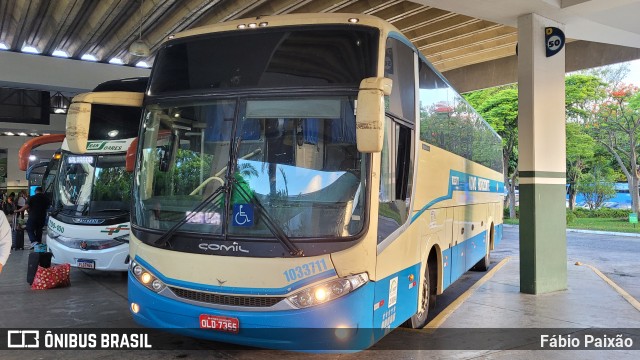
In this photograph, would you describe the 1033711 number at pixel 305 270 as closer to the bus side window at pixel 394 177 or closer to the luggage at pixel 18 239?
the bus side window at pixel 394 177

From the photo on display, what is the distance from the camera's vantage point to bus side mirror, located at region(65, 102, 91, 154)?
190 inches

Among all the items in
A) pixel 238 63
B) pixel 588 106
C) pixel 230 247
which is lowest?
pixel 230 247

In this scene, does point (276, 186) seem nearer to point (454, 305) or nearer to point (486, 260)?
point (454, 305)

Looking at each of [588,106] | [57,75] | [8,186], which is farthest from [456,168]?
[8,186]

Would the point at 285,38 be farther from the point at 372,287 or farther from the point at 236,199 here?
the point at 372,287

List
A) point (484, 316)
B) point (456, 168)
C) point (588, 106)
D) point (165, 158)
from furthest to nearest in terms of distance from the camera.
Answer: point (588, 106)
point (456, 168)
point (484, 316)
point (165, 158)

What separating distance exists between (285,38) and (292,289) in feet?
7.37

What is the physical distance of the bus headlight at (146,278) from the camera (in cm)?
450

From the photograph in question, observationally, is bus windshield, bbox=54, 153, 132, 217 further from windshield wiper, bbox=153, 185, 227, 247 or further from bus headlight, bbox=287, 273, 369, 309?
bus headlight, bbox=287, 273, 369, 309

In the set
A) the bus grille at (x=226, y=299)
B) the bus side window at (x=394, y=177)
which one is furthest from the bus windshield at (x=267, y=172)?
the bus grille at (x=226, y=299)

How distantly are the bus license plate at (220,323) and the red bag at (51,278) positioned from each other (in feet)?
18.4


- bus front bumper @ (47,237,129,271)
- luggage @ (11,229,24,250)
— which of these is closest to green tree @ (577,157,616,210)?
luggage @ (11,229,24,250)

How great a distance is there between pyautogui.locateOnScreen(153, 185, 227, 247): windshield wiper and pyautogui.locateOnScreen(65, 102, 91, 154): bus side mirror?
1.26 m

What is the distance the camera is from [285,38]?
461 cm
